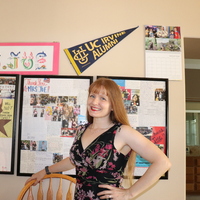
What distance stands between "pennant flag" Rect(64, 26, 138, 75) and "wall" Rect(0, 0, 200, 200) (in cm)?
4

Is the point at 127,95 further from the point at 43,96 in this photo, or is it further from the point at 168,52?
the point at 43,96

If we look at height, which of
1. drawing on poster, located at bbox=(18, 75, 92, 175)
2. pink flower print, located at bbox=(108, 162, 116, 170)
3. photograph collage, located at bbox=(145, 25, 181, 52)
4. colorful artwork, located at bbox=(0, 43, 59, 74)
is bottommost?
pink flower print, located at bbox=(108, 162, 116, 170)

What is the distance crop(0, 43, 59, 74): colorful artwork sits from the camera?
89.7 inches

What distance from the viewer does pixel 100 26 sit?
2.31 meters

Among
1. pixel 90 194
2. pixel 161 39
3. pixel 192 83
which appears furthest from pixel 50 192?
pixel 192 83

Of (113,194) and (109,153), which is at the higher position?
(109,153)

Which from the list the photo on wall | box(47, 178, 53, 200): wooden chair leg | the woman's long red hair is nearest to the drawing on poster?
box(47, 178, 53, 200): wooden chair leg

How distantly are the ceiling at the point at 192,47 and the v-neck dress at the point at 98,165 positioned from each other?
4.64 ft

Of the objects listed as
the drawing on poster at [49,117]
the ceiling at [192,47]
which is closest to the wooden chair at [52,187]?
the drawing on poster at [49,117]

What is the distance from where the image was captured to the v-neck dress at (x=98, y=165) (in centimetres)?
135

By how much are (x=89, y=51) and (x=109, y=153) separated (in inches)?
45.6

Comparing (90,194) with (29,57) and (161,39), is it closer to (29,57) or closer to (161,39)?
(29,57)

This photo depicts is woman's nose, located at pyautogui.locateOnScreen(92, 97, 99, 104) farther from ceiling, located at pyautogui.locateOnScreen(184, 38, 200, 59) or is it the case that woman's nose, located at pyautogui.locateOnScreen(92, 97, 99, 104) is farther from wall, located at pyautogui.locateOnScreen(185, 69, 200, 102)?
wall, located at pyautogui.locateOnScreen(185, 69, 200, 102)

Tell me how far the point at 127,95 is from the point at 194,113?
379 centimetres
